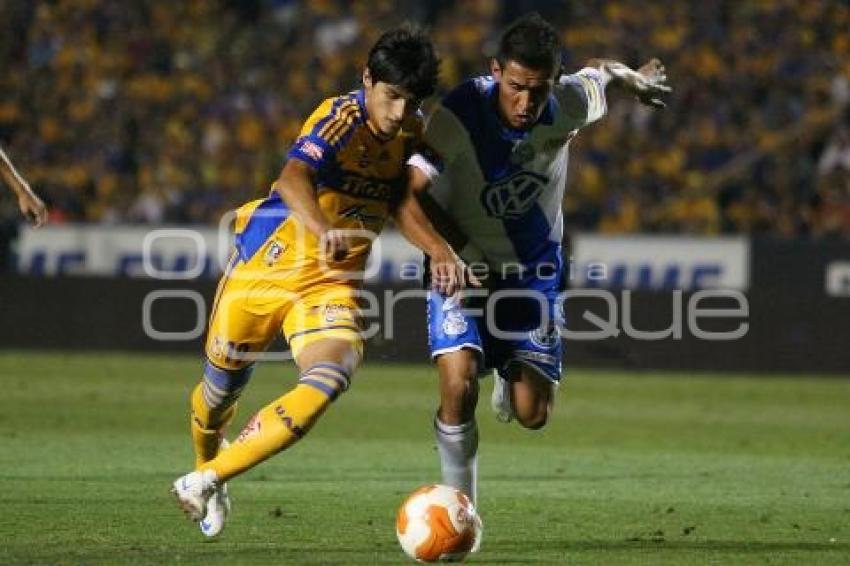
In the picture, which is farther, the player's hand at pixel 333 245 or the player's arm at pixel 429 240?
the player's arm at pixel 429 240

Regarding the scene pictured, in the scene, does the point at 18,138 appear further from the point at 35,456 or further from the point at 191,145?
the point at 35,456

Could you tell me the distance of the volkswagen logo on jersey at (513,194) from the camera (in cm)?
795

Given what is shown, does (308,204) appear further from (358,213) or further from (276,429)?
(276,429)

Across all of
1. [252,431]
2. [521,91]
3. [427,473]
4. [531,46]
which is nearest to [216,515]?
[252,431]

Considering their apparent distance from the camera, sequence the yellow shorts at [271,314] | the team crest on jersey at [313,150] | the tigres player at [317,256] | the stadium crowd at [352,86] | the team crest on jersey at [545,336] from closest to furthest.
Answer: the tigres player at [317,256] < the team crest on jersey at [313,150] < the yellow shorts at [271,314] < the team crest on jersey at [545,336] < the stadium crowd at [352,86]

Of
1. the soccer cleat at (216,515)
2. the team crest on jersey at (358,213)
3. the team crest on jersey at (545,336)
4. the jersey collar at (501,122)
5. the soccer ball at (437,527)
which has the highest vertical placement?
the jersey collar at (501,122)

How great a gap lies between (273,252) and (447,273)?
936 mm

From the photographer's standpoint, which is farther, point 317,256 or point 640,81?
point 640,81

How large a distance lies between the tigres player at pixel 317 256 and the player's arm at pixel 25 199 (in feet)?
4.92

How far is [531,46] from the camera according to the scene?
745cm

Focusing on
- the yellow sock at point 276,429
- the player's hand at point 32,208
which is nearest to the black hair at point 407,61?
the yellow sock at point 276,429

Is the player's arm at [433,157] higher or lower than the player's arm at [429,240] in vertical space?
higher

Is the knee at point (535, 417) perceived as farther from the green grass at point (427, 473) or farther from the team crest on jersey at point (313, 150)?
the team crest on jersey at point (313, 150)

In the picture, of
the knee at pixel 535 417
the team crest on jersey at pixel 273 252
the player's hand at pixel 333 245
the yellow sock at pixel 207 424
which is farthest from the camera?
the knee at pixel 535 417
